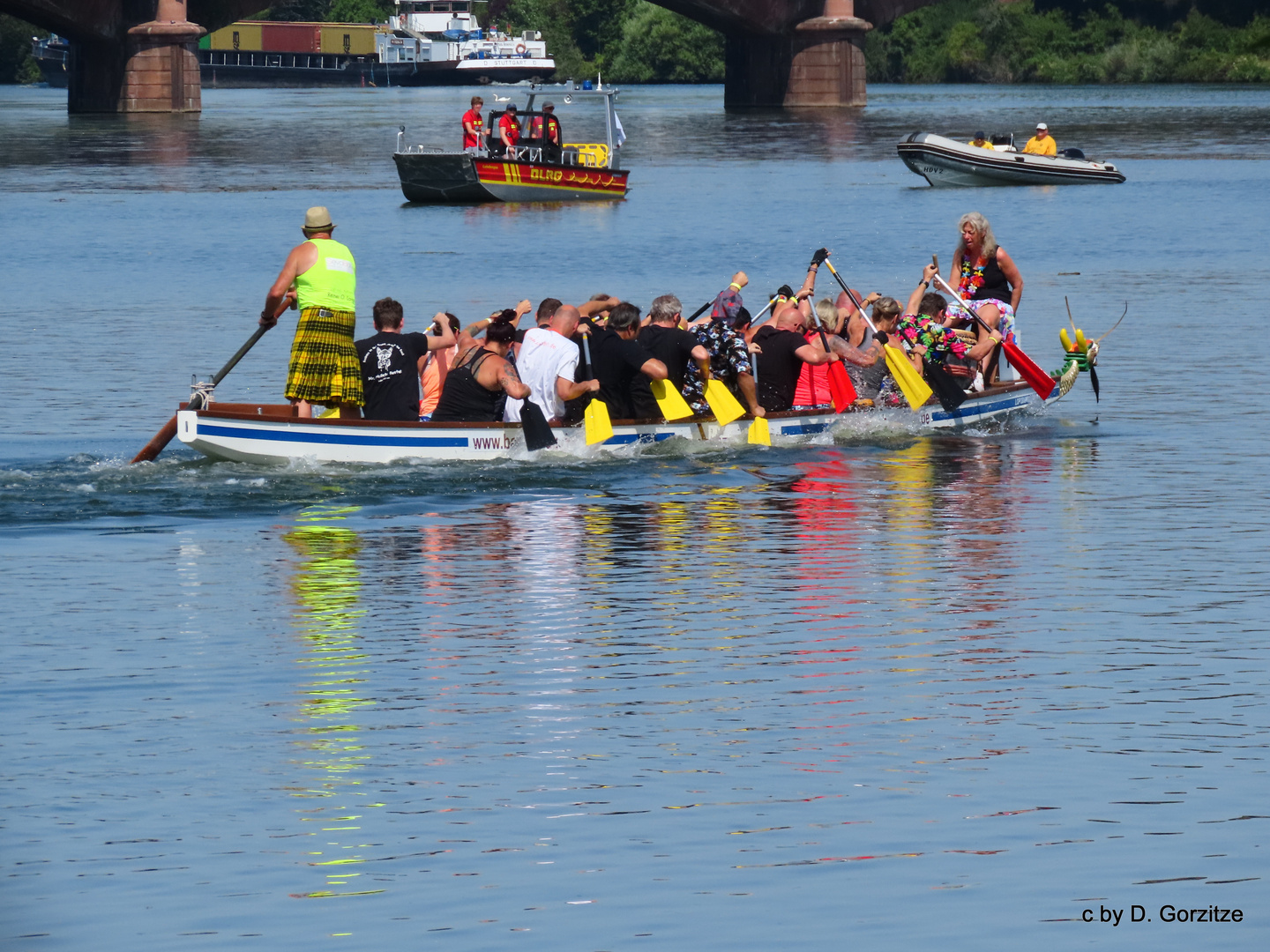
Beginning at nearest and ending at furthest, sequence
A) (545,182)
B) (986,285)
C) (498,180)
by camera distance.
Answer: (986,285) < (498,180) < (545,182)

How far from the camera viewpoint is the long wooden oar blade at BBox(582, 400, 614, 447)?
15.5m

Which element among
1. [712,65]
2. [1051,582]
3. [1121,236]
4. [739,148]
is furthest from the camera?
[712,65]

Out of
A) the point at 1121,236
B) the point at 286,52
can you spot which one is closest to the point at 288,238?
the point at 1121,236

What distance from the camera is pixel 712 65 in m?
125

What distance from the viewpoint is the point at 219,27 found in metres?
80.4

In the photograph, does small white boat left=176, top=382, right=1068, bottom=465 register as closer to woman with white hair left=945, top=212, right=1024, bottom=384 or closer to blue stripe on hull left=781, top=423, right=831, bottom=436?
blue stripe on hull left=781, top=423, right=831, bottom=436

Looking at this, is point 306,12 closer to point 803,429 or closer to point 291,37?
point 291,37

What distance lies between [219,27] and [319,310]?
69.5 meters

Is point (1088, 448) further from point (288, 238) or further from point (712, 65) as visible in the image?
point (712, 65)


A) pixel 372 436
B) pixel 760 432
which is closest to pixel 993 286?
pixel 760 432

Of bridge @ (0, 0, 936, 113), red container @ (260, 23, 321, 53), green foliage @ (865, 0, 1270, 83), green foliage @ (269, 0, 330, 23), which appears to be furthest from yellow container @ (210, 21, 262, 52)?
bridge @ (0, 0, 936, 113)

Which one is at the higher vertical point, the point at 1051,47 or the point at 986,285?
the point at 1051,47

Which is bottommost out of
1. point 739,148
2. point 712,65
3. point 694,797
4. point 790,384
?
point 694,797

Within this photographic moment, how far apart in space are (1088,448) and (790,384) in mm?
2592
